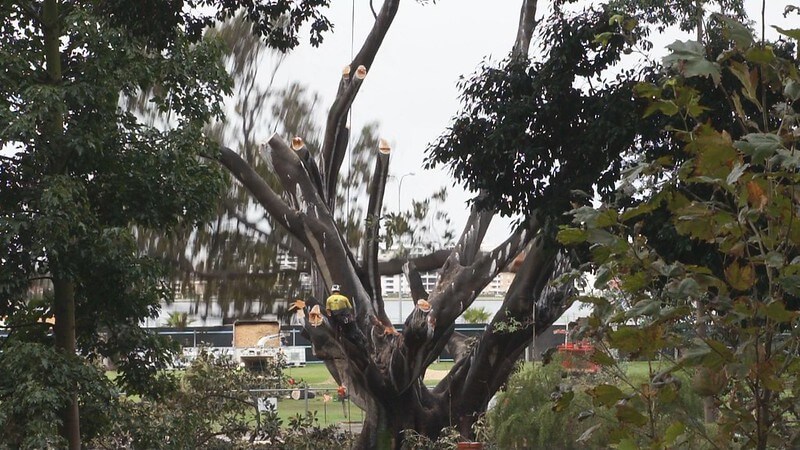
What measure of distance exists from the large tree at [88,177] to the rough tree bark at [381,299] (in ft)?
10.5

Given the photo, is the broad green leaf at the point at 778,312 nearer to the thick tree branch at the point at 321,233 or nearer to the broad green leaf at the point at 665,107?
the broad green leaf at the point at 665,107

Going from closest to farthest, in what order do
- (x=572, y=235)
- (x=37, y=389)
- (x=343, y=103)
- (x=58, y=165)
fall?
(x=572, y=235)
(x=37, y=389)
(x=58, y=165)
(x=343, y=103)

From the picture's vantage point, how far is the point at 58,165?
6484 mm

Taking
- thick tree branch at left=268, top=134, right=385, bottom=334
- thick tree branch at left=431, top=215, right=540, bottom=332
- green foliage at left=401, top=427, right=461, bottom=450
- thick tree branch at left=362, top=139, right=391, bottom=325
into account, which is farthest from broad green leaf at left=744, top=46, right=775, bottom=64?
thick tree branch at left=362, top=139, right=391, bottom=325

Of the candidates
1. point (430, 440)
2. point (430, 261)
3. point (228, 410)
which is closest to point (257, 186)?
point (430, 261)

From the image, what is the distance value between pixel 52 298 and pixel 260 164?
6065 millimetres

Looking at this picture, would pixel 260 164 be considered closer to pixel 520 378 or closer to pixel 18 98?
pixel 520 378

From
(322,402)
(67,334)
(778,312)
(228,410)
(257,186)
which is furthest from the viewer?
(322,402)

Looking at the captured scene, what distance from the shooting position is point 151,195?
6.65m

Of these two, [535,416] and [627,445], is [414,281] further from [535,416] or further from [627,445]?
[627,445]

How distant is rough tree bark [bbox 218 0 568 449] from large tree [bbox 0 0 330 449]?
319cm

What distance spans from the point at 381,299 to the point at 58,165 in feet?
15.7

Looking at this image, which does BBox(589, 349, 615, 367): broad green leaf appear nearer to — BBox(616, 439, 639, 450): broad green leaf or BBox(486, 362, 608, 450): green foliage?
BBox(616, 439, 639, 450): broad green leaf

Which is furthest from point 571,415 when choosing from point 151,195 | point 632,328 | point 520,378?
point 632,328
